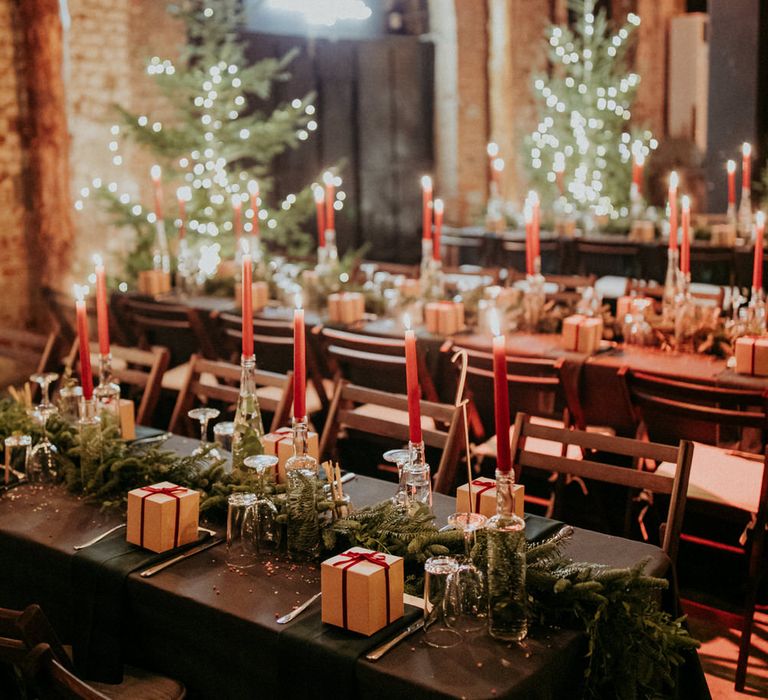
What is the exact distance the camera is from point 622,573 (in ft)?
6.81

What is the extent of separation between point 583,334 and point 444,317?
72 cm

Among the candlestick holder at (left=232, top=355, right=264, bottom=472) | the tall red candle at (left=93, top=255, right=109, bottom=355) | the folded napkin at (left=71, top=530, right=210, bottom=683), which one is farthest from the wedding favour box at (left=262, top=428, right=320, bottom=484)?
the tall red candle at (left=93, top=255, right=109, bottom=355)

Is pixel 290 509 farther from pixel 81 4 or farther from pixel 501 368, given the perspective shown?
pixel 81 4

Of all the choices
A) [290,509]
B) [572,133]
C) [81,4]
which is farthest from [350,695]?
[572,133]

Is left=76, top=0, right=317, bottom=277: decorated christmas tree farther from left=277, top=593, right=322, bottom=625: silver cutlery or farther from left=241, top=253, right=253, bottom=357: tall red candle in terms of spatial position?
left=277, top=593, right=322, bottom=625: silver cutlery

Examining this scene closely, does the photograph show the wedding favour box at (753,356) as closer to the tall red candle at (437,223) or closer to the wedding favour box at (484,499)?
the tall red candle at (437,223)

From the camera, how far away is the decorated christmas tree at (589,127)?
360 inches

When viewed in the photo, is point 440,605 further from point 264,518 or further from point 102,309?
point 102,309

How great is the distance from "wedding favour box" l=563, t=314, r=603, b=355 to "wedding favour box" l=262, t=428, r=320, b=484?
181 cm

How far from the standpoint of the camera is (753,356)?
3869mm

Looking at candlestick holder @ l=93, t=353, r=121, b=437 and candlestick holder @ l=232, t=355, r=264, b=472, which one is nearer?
candlestick holder @ l=232, t=355, r=264, b=472

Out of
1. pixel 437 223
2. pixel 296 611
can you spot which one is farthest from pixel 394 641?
pixel 437 223

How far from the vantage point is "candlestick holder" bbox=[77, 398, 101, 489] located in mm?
2949

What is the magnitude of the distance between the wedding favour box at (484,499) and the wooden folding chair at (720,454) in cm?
97
